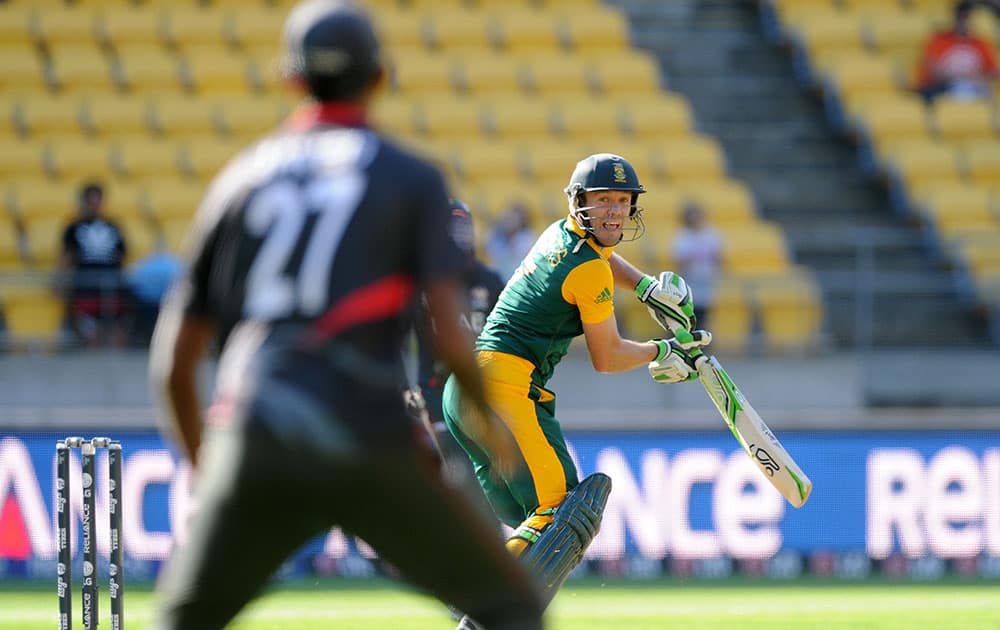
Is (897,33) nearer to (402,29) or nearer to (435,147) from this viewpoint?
(402,29)

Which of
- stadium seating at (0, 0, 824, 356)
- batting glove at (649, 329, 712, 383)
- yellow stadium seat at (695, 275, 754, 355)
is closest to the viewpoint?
batting glove at (649, 329, 712, 383)

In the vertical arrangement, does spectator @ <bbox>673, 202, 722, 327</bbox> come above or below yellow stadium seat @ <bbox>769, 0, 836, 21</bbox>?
below

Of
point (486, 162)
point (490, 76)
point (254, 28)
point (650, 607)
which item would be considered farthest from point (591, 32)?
point (650, 607)

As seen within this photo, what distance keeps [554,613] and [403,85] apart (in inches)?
297

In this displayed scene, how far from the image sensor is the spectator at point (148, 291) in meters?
11.6

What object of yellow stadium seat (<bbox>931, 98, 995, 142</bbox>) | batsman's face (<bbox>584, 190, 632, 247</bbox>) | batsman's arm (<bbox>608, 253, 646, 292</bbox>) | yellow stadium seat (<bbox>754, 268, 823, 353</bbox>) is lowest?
yellow stadium seat (<bbox>754, 268, 823, 353</bbox>)

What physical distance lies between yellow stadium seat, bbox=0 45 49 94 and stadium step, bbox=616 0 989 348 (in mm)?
6490

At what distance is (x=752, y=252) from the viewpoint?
13.9 meters

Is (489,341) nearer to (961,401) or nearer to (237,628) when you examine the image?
(237,628)

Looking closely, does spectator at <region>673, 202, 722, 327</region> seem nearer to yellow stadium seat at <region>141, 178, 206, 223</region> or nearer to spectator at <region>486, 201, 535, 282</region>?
spectator at <region>486, 201, 535, 282</region>

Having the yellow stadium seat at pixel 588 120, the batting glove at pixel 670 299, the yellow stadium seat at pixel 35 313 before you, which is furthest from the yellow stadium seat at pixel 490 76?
the batting glove at pixel 670 299

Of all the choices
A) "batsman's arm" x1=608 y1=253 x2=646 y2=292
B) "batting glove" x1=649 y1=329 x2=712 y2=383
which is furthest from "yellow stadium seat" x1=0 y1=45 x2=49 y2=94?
"batting glove" x1=649 y1=329 x2=712 y2=383

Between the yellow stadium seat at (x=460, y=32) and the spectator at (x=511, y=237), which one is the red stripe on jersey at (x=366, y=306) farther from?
the yellow stadium seat at (x=460, y=32)

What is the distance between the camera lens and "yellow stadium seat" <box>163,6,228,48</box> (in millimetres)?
16031
